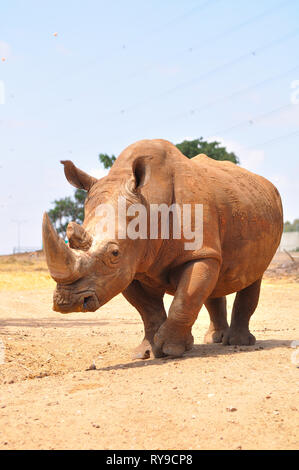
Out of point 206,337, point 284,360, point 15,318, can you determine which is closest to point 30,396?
point 284,360

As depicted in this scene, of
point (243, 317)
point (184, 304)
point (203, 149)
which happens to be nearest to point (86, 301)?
point (184, 304)

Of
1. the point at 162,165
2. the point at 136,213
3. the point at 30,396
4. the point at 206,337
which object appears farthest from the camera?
the point at 206,337

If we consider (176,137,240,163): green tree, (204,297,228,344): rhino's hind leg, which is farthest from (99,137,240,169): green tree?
(204,297,228,344): rhino's hind leg

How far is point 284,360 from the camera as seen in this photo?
6.10 metres

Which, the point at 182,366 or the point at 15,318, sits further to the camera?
the point at 15,318

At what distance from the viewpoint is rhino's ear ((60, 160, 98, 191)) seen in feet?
22.7

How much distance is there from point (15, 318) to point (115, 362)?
592 centimetres

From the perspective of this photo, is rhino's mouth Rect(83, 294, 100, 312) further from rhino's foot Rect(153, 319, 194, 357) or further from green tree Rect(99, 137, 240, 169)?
green tree Rect(99, 137, 240, 169)

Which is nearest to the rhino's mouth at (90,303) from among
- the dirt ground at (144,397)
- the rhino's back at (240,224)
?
the dirt ground at (144,397)

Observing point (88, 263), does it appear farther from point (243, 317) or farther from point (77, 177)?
point (243, 317)

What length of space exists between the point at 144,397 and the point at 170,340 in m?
1.68

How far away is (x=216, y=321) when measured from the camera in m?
8.62
